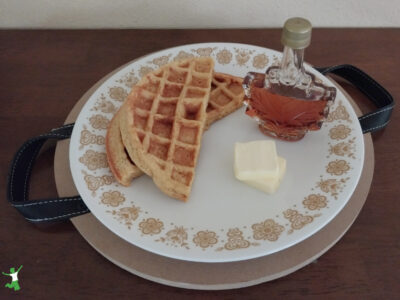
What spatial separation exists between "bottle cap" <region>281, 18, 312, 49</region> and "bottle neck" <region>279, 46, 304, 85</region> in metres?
0.12

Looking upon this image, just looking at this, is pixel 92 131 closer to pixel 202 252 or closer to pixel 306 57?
pixel 202 252

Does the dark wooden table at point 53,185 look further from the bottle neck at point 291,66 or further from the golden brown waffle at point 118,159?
the bottle neck at point 291,66

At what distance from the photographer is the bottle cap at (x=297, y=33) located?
31.0 inches

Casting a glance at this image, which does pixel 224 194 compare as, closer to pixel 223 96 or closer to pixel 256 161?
pixel 256 161

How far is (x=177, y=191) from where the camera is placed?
87 centimetres

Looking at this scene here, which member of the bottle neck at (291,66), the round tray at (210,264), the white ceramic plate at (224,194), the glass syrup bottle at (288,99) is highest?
the bottle neck at (291,66)

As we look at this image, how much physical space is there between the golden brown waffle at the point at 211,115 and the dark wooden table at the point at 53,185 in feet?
0.51

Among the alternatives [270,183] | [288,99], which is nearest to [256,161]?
[270,183]

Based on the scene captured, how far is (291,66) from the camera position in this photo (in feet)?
3.15


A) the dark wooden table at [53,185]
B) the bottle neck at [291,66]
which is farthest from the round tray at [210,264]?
the bottle neck at [291,66]

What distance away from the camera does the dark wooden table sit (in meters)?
0.80

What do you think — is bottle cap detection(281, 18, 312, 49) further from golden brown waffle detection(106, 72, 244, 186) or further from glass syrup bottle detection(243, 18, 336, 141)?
golden brown waffle detection(106, 72, 244, 186)

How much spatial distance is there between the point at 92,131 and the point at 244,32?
1.96 ft

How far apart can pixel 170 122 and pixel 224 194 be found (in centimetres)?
21
